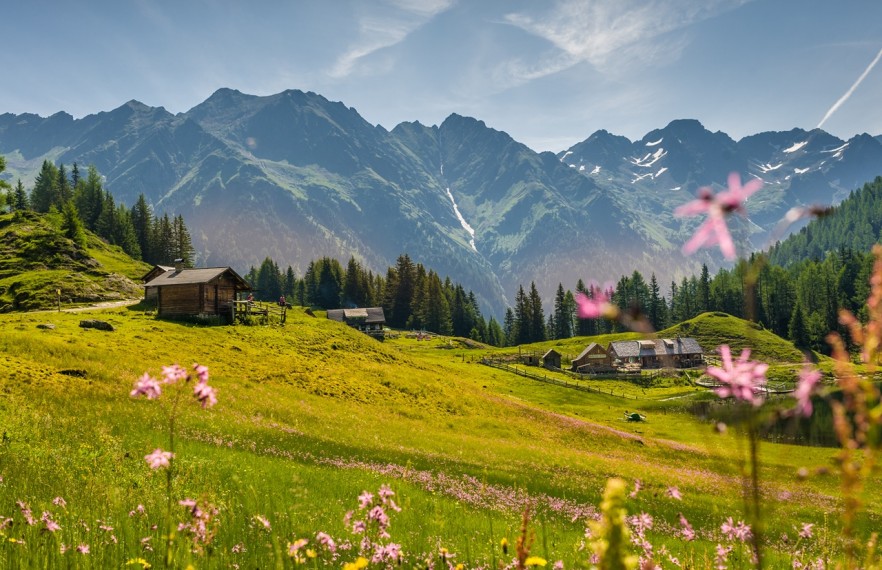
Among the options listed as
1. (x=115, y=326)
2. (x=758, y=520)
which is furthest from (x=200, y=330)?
(x=758, y=520)

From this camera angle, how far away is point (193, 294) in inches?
2530

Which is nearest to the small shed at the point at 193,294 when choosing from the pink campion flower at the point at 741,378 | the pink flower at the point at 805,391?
the pink campion flower at the point at 741,378

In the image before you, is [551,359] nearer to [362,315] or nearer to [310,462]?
[362,315]

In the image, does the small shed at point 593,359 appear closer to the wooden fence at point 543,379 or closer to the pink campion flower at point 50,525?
the wooden fence at point 543,379

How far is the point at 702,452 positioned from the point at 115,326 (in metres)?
58.0

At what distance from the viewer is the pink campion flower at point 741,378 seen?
2006 millimetres

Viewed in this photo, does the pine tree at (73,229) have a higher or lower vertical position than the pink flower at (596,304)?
higher

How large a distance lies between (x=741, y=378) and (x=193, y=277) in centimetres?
7046

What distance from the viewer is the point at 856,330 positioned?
1.70 meters

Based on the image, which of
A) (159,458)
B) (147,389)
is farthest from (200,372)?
(159,458)

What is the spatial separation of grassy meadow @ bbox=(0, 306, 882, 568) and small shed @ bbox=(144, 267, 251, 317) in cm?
446

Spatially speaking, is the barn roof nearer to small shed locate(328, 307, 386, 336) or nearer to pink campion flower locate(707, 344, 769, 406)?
pink campion flower locate(707, 344, 769, 406)

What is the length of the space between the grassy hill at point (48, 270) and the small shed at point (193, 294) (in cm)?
1697

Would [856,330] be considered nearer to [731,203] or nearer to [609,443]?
[731,203]
